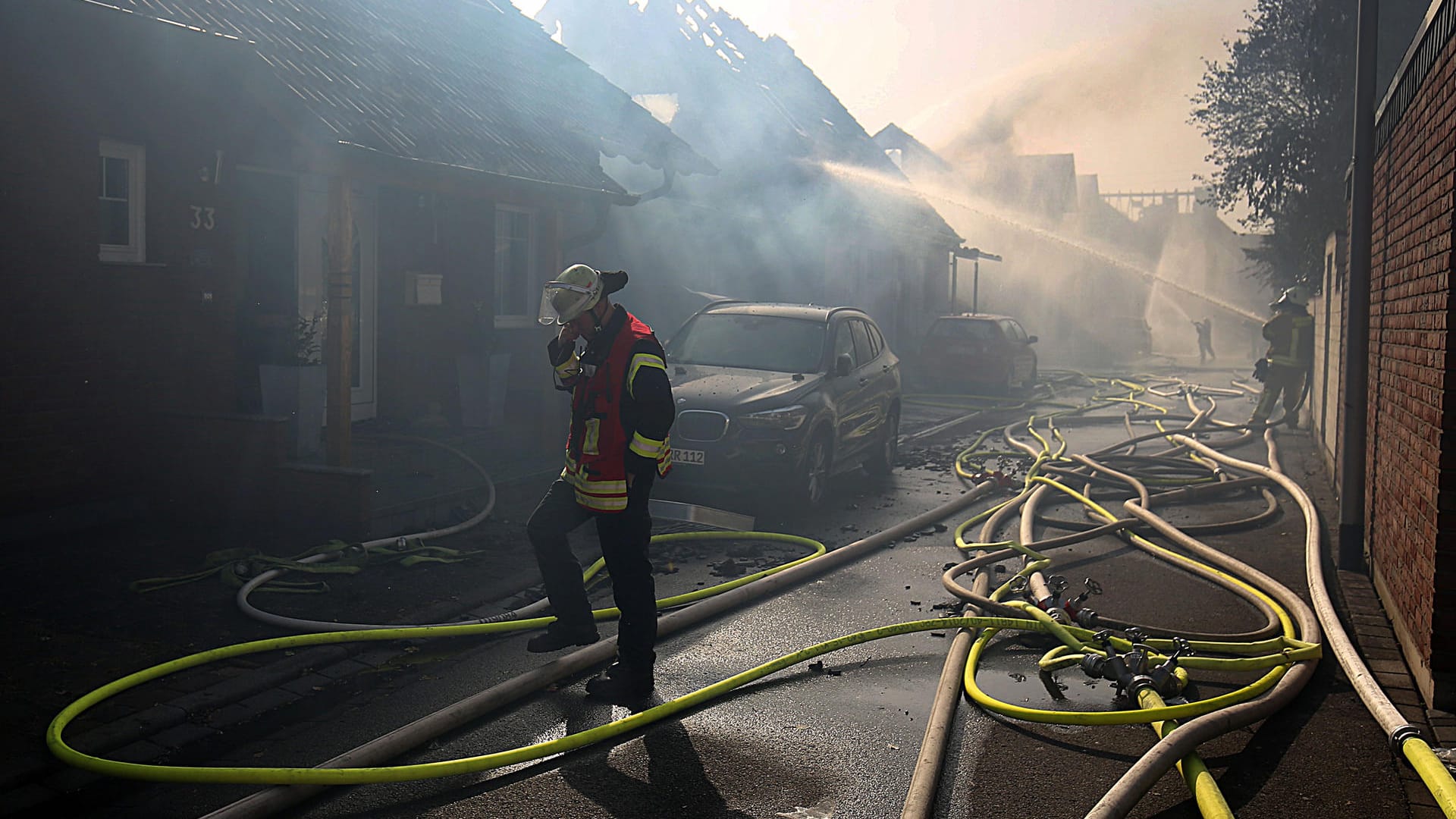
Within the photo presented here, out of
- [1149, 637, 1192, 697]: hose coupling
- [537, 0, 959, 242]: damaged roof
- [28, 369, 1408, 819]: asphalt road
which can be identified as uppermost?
[537, 0, 959, 242]: damaged roof

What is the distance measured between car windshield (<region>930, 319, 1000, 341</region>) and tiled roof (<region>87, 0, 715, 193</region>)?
332 inches

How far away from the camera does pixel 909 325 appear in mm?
32781

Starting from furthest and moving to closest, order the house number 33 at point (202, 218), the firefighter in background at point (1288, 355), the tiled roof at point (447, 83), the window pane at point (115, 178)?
the firefighter in background at point (1288, 355)
the tiled roof at point (447, 83)
the house number 33 at point (202, 218)
the window pane at point (115, 178)

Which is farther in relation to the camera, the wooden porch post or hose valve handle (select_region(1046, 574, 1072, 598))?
the wooden porch post

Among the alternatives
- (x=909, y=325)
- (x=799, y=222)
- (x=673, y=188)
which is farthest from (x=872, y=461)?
(x=909, y=325)

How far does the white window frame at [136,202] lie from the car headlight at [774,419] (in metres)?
4.79

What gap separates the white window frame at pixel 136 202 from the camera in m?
8.93

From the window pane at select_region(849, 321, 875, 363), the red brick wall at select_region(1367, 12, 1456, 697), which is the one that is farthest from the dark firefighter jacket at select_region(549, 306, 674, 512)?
the window pane at select_region(849, 321, 875, 363)

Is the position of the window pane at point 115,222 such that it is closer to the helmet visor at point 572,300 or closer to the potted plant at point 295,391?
the potted plant at point 295,391

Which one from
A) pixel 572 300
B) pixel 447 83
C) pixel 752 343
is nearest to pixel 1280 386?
pixel 752 343

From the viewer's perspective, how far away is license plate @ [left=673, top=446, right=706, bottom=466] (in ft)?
32.3

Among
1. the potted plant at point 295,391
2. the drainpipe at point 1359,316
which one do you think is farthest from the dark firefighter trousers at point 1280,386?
the potted plant at point 295,391

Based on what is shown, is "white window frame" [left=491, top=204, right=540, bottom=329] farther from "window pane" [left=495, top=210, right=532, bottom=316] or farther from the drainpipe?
the drainpipe

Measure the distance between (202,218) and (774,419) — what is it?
4841 millimetres
